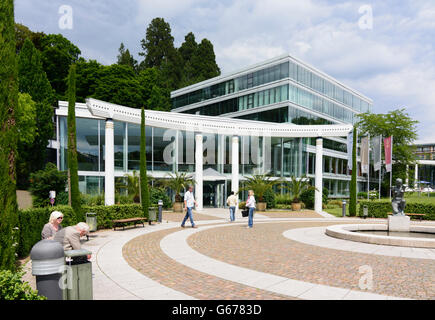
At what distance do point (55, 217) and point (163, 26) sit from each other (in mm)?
81991

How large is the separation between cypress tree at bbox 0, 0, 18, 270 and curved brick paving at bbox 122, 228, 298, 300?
9.34ft

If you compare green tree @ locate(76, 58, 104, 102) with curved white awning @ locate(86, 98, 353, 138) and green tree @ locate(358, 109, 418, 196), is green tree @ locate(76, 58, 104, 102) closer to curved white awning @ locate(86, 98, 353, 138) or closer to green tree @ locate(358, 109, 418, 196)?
curved white awning @ locate(86, 98, 353, 138)

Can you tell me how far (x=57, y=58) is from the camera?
4581 centimetres

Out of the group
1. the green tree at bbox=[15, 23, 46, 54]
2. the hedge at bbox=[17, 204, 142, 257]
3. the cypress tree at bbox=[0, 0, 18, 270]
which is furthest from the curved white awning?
the green tree at bbox=[15, 23, 46, 54]

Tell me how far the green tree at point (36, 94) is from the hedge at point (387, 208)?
A: 111 feet

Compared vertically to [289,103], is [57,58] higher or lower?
higher

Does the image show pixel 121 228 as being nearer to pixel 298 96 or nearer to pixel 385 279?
pixel 385 279

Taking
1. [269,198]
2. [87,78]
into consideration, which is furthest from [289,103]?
[87,78]

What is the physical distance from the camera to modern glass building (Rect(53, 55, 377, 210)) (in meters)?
26.1

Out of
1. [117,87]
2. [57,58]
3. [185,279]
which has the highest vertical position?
[57,58]

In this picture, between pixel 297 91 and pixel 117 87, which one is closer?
pixel 297 91

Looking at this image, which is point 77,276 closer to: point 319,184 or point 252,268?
point 252,268

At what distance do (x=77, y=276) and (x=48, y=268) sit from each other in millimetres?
467
